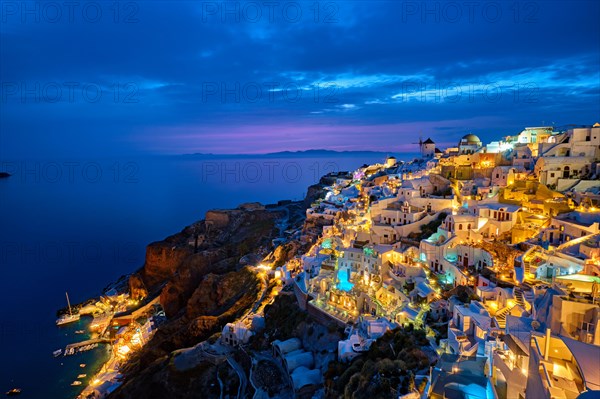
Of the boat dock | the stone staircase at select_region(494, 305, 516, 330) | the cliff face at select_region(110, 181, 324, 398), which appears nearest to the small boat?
the boat dock

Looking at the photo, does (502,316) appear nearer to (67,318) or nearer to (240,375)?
(240,375)

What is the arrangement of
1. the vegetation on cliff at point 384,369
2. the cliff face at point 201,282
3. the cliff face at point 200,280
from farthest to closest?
the cliff face at point 200,280 → the cliff face at point 201,282 → the vegetation on cliff at point 384,369

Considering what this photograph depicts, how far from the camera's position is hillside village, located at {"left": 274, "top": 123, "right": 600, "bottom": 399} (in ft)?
35.9

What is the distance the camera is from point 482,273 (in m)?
21.5

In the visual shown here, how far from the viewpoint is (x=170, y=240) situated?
62.8m

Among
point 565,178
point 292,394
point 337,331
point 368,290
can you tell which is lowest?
point 292,394

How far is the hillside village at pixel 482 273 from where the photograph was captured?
11.0 m

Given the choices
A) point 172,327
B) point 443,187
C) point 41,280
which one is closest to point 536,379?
point 443,187

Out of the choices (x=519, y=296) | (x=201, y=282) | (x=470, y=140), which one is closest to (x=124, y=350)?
(x=201, y=282)

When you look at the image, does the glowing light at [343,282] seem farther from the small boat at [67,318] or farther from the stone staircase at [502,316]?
A: the small boat at [67,318]

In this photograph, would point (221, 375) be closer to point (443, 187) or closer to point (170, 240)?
point (443, 187)

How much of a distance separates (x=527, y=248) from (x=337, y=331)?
1283 cm

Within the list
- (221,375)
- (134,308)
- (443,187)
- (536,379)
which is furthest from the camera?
(134,308)

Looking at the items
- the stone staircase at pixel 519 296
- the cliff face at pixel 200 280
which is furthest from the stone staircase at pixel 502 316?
the cliff face at pixel 200 280
